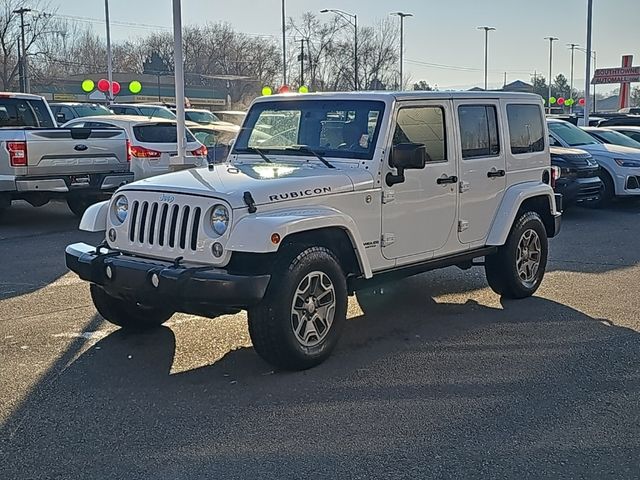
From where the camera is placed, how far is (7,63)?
52781 mm

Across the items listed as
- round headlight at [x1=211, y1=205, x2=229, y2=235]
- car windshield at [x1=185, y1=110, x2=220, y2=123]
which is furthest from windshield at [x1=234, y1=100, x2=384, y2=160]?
car windshield at [x1=185, y1=110, x2=220, y2=123]

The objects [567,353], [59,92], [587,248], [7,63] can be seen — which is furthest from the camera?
[59,92]

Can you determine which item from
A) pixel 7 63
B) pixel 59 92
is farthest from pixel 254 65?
pixel 7 63

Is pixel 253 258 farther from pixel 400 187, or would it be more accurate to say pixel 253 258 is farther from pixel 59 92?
pixel 59 92

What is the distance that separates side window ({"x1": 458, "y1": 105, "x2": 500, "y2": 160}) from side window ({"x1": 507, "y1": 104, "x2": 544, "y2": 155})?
28cm

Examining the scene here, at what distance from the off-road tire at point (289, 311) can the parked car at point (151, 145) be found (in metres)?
7.83

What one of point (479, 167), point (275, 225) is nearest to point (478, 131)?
point (479, 167)

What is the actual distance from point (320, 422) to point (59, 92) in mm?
58676

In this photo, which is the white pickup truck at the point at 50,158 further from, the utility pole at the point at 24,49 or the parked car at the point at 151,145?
the utility pole at the point at 24,49

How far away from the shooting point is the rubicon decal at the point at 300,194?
527cm

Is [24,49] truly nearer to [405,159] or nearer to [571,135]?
[571,135]

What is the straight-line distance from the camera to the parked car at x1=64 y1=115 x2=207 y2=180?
13.1 metres

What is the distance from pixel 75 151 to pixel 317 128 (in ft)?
19.9

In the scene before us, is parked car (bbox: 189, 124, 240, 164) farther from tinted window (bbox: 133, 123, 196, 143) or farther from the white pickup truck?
the white pickup truck
